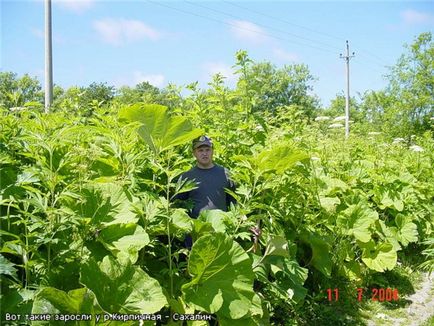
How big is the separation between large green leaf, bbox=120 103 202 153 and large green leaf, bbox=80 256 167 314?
2.78ft

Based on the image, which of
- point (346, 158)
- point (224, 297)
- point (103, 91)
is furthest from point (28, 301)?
point (103, 91)

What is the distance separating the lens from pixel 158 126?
290cm

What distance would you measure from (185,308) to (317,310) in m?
2.00

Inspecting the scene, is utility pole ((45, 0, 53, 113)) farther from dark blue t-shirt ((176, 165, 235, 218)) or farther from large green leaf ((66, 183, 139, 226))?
large green leaf ((66, 183, 139, 226))

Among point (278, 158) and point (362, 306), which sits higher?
point (278, 158)

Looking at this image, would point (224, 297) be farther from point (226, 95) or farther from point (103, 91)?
point (103, 91)

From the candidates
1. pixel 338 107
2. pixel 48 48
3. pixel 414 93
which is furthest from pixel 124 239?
pixel 338 107

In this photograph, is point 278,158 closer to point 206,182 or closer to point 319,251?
point 206,182

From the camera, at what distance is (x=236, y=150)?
4.07 metres

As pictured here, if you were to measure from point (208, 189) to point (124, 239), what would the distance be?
1197mm

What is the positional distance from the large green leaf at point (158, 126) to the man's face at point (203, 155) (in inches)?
26.6

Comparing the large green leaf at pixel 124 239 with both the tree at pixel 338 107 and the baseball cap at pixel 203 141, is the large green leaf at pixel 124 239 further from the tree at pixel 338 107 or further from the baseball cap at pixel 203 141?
the tree at pixel 338 107

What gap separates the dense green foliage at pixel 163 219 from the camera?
2291mm
